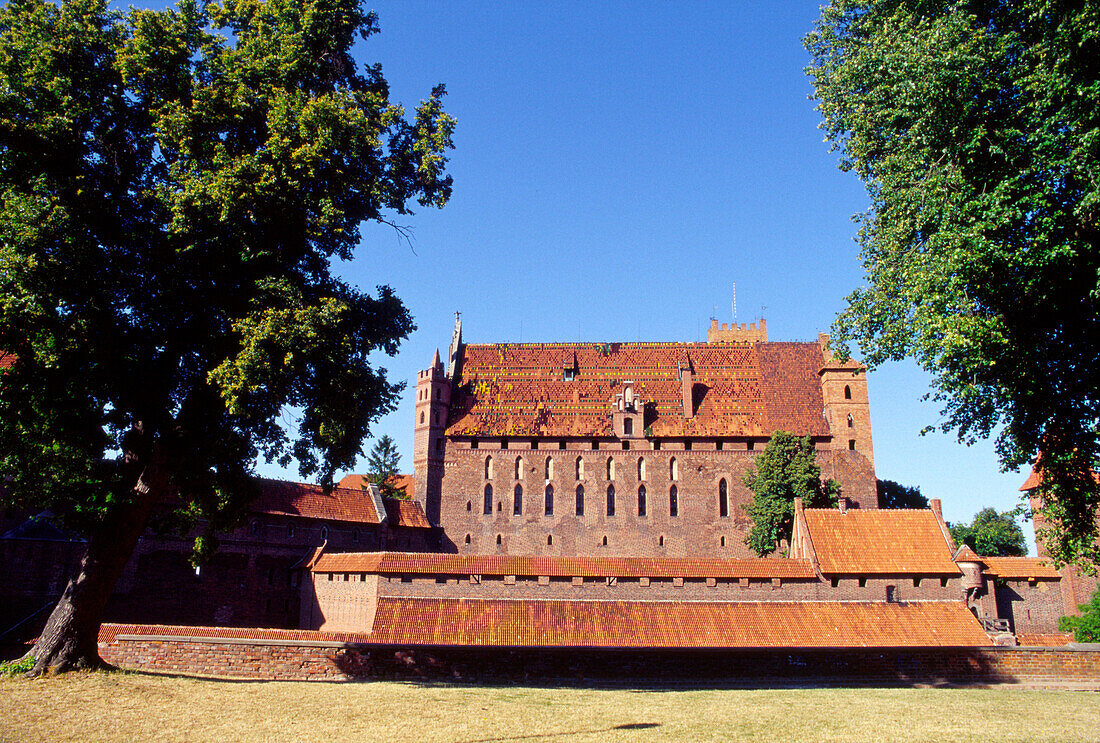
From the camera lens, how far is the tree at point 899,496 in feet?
173

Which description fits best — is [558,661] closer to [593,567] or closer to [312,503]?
[593,567]

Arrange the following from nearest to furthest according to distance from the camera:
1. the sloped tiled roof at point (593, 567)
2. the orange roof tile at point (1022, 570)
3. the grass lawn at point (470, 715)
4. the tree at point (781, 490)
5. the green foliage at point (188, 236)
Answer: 1. the grass lawn at point (470, 715)
2. the green foliage at point (188, 236)
3. the sloped tiled roof at point (593, 567)
4. the tree at point (781, 490)
5. the orange roof tile at point (1022, 570)

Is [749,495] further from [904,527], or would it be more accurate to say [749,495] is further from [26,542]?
[26,542]

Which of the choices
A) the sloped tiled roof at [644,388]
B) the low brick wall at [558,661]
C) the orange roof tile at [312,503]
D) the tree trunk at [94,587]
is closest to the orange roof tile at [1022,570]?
the sloped tiled roof at [644,388]

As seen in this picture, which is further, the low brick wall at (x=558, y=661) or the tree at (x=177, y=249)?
the low brick wall at (x=558, y=661)

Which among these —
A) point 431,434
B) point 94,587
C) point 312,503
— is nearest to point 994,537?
point 431,434

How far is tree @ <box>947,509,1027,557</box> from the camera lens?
72.4 meters

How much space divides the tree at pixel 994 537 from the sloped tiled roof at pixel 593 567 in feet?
151

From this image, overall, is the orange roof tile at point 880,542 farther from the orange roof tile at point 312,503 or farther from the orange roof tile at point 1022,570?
the orange roof tile at point 312,503

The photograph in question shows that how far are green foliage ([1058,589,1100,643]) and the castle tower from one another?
39.8 meters

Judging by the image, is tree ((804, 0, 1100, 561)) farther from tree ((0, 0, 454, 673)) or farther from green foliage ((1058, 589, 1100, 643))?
green foliage ((1058, 589, 1100, 643))

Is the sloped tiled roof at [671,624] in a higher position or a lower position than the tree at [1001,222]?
lower

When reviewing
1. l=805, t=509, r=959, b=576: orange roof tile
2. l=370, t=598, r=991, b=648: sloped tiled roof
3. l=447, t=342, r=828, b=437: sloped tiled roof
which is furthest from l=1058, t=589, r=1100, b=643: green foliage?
l=370, t=598, r=991, b=648: sloped tiled roof

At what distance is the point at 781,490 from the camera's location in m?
42.8
